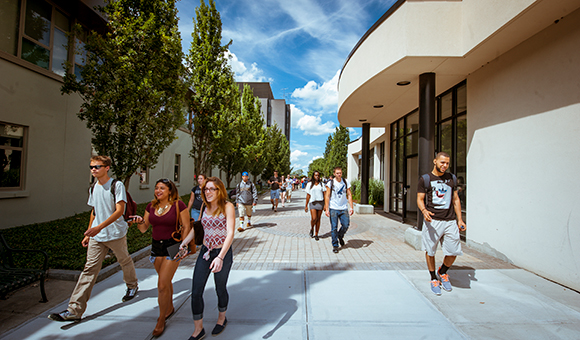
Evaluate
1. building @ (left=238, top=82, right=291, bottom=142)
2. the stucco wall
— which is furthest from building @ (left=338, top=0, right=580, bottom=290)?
building @ (left=238, top=82, right=291, bottom=142)

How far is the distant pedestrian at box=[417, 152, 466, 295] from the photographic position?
4047 mm

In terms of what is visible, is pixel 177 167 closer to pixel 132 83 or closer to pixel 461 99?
pixel 132 83

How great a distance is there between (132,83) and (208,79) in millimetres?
6128

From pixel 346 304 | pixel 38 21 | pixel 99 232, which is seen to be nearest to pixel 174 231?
pixel 99 232

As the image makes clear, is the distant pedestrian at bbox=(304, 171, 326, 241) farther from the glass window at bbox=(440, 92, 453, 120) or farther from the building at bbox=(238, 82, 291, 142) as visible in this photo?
the building at bbox=(238, 82, 291, 142)

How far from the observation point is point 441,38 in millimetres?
5977

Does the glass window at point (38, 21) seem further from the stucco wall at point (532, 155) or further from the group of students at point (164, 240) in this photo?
the stucco wall at point (532, 155)

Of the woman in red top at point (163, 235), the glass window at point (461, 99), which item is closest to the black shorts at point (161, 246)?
the woman in red top at point (163, 235)

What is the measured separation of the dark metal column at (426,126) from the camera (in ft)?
21.6

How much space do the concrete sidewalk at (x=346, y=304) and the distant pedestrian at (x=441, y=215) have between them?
359mm

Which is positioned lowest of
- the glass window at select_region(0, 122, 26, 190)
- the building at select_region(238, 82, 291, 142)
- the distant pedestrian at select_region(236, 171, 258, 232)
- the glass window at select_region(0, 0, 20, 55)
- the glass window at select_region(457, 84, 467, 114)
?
the distant pedestrian at select_region(236, 171, 258, 232)

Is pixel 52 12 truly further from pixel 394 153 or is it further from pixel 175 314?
pixel 394 153

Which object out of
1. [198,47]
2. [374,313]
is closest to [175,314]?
[374,313]

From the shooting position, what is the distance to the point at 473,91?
679cm
